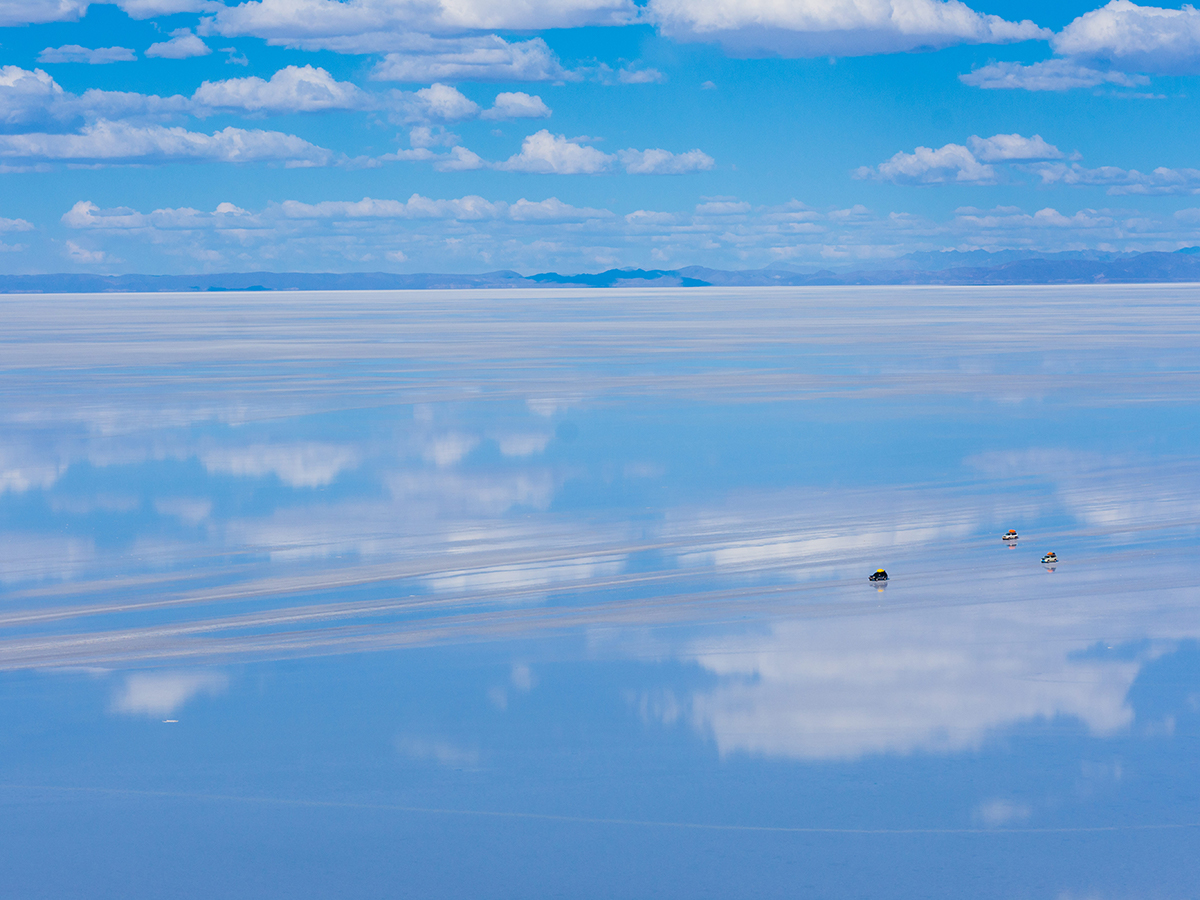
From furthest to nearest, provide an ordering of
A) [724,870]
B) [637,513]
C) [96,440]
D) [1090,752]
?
[96,440] → [637,513] → [1090,752] → [724,870]

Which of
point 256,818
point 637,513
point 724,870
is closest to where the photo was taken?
point 724,870

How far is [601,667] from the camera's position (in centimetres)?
848

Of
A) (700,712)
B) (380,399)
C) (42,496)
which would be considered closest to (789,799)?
(700,712)

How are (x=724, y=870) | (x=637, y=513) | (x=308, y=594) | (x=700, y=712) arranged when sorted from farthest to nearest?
(x=637, y=513), (x=308, y=594), (x=700, y=712), (x=724, y=870)

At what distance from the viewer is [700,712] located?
7.66 metres

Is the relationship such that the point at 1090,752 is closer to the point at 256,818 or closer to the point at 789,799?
the point at 789,799

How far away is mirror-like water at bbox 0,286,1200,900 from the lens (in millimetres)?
5902

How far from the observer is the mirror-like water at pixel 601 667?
19.4 ft

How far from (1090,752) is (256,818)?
168 inches

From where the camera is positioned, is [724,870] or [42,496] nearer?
[724,870]

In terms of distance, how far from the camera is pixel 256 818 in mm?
6270

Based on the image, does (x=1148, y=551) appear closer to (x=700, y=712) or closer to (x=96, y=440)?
(x=700, y=712)

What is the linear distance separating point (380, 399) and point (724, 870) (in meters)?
21.9

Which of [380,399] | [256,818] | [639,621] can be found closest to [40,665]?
[256,818]
